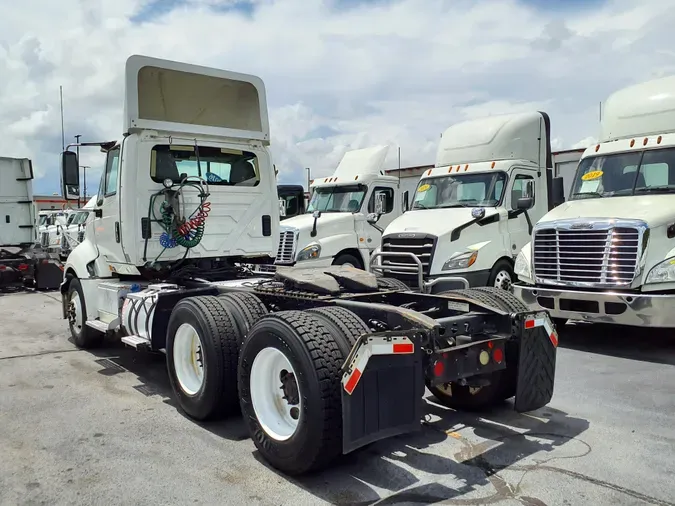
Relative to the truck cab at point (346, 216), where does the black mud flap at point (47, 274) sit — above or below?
below

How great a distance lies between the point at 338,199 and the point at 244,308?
8.50 metres

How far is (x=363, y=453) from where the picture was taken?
172 inches

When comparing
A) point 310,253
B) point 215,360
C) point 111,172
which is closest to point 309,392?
point 215,360

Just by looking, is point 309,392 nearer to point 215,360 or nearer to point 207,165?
point 215,360

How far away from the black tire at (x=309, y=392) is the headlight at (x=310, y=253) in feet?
26.5

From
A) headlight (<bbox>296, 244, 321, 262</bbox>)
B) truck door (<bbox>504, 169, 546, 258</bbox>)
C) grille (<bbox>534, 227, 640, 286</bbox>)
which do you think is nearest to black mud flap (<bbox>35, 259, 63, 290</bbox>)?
headlight (<bbox>296, 244, 321, 262</bbox>)

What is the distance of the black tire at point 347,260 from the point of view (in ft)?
42.1

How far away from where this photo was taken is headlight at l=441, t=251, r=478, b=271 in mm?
9703

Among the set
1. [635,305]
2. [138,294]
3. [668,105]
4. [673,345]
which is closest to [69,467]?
[138,294]

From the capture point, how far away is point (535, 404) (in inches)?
183

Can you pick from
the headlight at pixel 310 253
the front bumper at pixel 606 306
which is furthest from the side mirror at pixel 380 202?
the front bumper at pixel 606 306

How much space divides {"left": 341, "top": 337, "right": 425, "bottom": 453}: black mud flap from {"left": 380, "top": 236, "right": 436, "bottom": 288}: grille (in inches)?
232

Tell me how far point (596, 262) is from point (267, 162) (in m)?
4.28

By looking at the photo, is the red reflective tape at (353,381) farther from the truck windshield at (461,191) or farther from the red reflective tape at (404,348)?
the truck windshield at (461,191)
